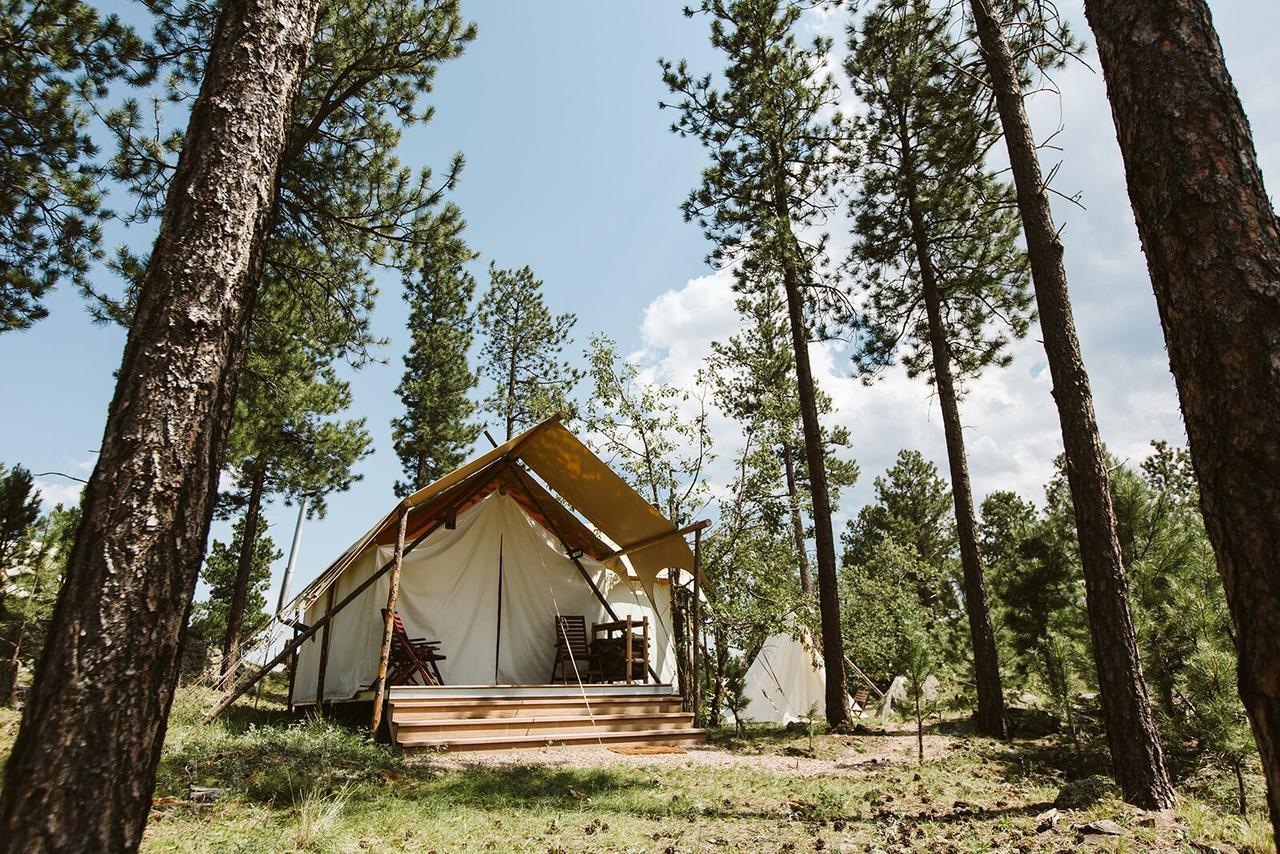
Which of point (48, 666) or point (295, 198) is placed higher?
point (295, 198)

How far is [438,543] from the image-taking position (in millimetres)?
9078

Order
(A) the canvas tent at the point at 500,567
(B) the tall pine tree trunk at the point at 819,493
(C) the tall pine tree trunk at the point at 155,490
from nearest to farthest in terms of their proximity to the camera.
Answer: (C) the tall pine tree trunk at the point at 155,490, (A) the canvas tent at the point at 500,567, (B) the tall pine tree trunk at the point at 819,493

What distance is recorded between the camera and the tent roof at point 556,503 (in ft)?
26.7

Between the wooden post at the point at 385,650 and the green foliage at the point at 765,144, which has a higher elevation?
the green foliage at the point at 765,144

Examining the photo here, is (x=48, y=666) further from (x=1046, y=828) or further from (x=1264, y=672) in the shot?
(x=1046, y=828)

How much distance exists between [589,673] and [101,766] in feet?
26.5

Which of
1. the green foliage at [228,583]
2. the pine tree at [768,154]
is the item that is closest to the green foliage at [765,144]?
the pine tree at [768,154]

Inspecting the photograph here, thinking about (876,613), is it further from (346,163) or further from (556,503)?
(346,163)

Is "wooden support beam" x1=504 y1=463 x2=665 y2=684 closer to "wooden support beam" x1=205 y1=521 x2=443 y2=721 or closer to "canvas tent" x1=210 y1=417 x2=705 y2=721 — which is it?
"canvas tent" x1=210 y1=417 x2=705 y2=721

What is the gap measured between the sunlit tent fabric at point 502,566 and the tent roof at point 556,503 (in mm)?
19

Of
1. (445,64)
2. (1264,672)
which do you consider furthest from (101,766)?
(445,64)

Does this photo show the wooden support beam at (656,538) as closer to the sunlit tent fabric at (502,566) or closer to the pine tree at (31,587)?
the sunlit tent fabric at (502,566)

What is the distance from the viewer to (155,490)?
2033 mm

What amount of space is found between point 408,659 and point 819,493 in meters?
5.49
